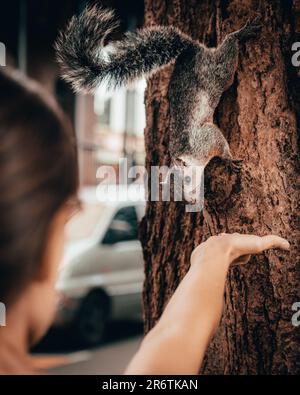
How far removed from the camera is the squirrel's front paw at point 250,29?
3.76 ft

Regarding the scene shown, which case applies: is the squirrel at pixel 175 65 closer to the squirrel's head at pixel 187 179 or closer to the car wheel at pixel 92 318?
the squirrel's head at pixel 187 179

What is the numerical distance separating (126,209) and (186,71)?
3.73 metres

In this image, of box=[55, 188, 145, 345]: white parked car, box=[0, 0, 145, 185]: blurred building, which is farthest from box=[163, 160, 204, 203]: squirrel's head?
box=[0, 0, 145, 185]: blurred building

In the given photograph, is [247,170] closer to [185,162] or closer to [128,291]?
[185,162]

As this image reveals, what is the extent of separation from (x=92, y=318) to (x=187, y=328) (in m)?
3.90

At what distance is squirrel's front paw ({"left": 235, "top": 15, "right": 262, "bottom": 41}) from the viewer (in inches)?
45.1

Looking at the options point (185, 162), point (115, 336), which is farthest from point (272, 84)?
point (115, 336)

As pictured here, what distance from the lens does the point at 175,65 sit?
3.80ft

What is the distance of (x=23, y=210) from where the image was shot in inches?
26.3

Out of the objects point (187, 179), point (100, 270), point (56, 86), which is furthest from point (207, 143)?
point (56, 86)

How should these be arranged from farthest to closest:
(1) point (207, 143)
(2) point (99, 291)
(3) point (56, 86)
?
1. (3) point (56, 86)
2. (2) point (99, 291)
3. (1) point (207, 143)

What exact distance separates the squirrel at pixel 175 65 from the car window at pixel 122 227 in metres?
3.44

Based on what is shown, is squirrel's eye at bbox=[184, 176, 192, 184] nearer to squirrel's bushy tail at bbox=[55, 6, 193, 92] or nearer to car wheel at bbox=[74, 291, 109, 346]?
squirrel's bushy tail at bbox=[55, 6, 193, 92]

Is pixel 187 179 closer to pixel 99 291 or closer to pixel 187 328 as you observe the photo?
pixel 187 328
